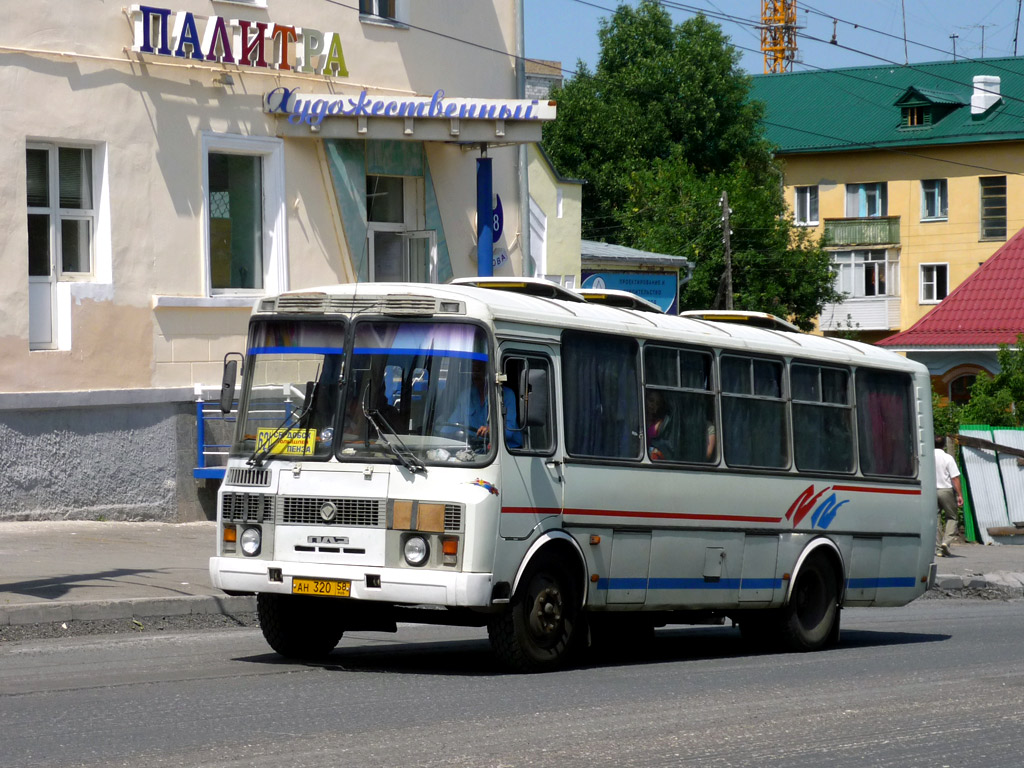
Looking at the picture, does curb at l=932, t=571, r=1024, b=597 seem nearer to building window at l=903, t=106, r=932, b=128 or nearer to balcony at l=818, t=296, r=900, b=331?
balcony at l=818, t=296, r=900, b=331

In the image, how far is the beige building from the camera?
1789 cm

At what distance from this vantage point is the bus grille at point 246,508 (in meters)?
9.92

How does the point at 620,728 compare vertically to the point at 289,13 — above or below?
below

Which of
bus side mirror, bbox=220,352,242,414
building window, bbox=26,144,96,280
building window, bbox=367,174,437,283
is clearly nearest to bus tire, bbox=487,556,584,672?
bus side mirror, bbox=220,352,242,414

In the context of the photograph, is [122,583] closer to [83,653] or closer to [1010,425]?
[83,653]

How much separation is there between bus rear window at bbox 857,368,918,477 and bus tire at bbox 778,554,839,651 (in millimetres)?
1122

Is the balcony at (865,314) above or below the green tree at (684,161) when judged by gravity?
below

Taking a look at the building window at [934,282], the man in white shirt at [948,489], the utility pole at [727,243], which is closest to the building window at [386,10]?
the man in white shirt at [948,489]

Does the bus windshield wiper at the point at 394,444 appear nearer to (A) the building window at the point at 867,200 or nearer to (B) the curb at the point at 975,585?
(B) the curb at the point at 975,585

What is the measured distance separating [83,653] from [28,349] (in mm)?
8035

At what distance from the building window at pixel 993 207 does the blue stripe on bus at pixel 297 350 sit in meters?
58.3

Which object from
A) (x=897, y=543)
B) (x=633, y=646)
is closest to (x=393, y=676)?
(x=633, y=646)

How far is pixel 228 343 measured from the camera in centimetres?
2006

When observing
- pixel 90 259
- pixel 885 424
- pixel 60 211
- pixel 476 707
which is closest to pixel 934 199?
pixel 90 259
